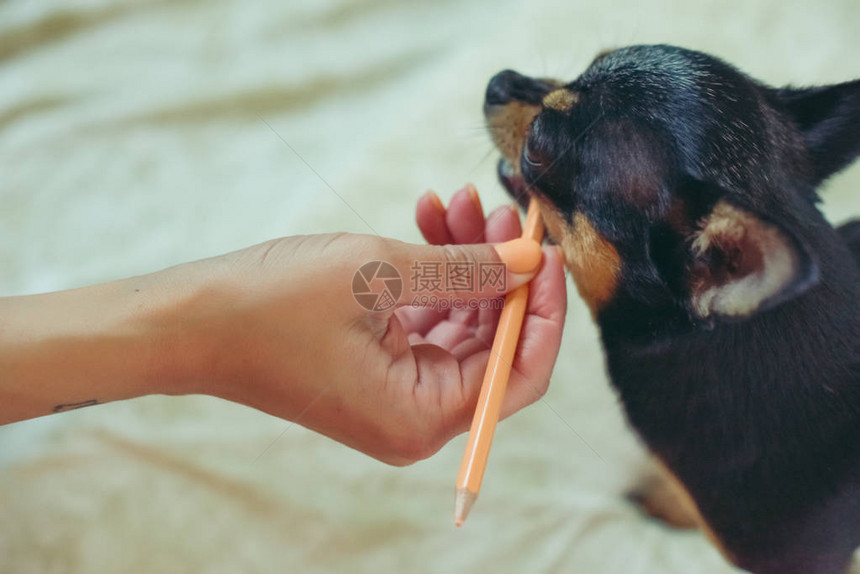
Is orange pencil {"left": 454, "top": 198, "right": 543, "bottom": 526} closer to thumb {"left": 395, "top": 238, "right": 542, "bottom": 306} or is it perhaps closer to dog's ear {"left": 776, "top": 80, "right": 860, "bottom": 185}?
thumb {"left": 395, "top": 238, "right": 542, "bottom": 306}

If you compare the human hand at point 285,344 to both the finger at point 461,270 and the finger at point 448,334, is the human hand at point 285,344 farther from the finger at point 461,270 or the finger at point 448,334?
the finger at point 448,334

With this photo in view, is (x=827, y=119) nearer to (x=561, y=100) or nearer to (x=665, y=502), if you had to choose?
(x=561, y=100)

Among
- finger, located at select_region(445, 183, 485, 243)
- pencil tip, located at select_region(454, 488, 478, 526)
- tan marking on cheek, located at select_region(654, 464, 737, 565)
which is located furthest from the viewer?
finger, located at select_region(445, 183, 485, 243)

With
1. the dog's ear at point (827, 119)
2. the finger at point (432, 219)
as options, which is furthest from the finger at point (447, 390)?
the dog's ear at point (827, 119)

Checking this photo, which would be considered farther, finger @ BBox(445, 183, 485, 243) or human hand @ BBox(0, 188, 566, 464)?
finger @ BBox(445, 183, 485, 243)

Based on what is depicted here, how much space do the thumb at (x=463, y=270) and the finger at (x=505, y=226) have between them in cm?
19

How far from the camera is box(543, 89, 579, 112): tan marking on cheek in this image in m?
1.10

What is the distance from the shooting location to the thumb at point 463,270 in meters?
0.97

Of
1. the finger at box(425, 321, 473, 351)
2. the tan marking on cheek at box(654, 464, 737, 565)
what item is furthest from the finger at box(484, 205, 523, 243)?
the tan marking on cheek at box(654, 464, 737, 565)

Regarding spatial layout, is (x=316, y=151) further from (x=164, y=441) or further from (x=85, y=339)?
(x=85, y=339)

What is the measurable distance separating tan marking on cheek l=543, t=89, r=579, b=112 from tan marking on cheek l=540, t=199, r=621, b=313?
15 centimetres

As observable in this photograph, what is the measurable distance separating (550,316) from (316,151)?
0.95 metres

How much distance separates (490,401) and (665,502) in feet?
1.89

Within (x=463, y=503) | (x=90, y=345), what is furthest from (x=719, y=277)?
(x=90, y=345)
